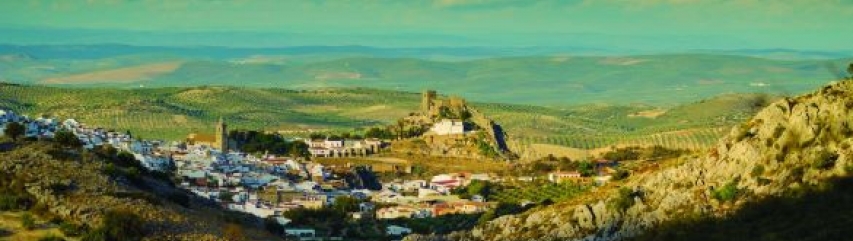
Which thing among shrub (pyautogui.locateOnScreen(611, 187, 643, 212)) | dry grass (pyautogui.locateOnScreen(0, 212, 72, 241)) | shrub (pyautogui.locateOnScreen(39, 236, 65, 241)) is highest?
shrub (pyautogui.locateOnScreen(611, 187, 643, 212))

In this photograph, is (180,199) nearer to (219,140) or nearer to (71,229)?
(71,229)

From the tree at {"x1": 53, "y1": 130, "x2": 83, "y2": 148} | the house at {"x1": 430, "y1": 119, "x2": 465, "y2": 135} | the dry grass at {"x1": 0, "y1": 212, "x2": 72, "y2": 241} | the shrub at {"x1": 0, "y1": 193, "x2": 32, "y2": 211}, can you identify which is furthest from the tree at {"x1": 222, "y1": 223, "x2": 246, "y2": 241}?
the house at {"x1": 430, "y1": 119, "x2": 465, "y2": 135}

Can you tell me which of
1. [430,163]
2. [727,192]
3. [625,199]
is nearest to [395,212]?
[625,199]

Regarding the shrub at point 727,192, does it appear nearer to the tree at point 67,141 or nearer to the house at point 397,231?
the tree at point 67,141

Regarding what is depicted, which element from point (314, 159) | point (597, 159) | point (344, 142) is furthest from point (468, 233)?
point (344, 142)

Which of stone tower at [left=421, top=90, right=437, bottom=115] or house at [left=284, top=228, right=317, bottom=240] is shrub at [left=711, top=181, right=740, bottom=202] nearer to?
house at [left=284, top=228, right=317, bottom=240]

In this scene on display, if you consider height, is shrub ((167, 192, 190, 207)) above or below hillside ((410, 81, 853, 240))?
below
